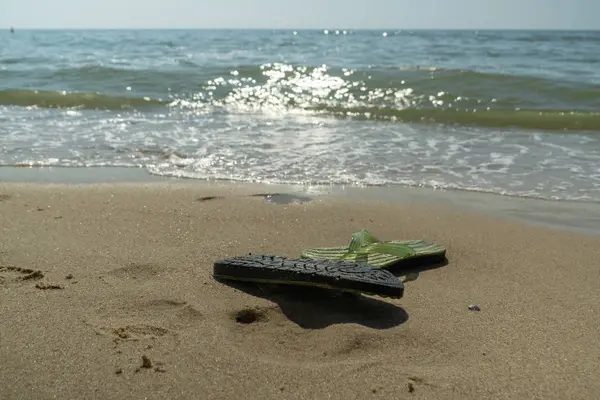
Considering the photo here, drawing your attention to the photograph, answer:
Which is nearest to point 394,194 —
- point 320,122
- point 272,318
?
point 272,318

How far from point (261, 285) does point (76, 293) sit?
759 millimetres

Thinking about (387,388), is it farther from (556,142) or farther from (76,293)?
(556,142)

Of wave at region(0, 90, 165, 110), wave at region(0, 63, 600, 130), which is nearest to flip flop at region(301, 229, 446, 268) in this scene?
wave at region(0, 63, 600, 130)

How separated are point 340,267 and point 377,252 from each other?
521 millimetres

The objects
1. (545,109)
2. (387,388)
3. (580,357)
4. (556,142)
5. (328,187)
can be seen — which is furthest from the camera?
(545,109)

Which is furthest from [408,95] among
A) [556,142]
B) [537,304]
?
[537,304]

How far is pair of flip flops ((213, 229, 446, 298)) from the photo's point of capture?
2.33 meters

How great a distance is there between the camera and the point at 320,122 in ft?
25.7

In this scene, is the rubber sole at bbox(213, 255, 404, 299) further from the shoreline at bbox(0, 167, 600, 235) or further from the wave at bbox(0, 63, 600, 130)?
the wave at bbox(0, 63, 600, 130)

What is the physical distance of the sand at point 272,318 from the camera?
1.88m

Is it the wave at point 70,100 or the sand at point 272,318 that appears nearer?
the sand at point 272,318

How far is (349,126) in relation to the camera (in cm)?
753

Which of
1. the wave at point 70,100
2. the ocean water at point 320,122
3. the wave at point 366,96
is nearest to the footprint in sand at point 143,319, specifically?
the ocean water at point 320,122

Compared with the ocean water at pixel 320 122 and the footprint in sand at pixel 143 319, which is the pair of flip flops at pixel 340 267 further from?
the ocean water at pixel 320 122
